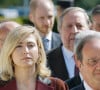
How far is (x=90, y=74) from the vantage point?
4.24 m

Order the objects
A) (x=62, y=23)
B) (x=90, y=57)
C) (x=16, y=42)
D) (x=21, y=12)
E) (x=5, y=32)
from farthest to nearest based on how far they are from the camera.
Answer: (x=21, y=12)
(x=62, y=23)
(x=5, y=32)
(x=16, y=42)
(x=90, y=57)

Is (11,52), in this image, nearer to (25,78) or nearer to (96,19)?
(25,78)

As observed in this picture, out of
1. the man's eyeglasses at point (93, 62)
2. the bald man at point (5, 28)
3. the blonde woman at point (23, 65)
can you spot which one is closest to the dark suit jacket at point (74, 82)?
the blonde woman at point (23, 65)

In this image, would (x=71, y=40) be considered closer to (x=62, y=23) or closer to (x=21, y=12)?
(x=62, y=23)

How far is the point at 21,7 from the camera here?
4172 cm

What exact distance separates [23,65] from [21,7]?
37.0 metres

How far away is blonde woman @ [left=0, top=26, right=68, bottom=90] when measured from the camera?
4.90 m

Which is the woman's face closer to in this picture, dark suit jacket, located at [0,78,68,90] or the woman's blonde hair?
the woman's blonde hair

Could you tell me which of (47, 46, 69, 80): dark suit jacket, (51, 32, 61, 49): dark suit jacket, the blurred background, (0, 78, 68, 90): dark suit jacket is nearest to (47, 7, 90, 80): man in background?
(47, 46, 69, 80): dark suit jacket

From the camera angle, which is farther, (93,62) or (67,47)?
(67,47)

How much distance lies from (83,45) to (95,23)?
2.32 metres

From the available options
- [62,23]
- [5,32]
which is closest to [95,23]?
[62,23]

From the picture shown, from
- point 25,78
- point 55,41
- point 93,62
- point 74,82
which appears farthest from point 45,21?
point 93,62

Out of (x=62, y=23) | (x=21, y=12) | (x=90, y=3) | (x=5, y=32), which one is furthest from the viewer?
(x=90, y=3)
